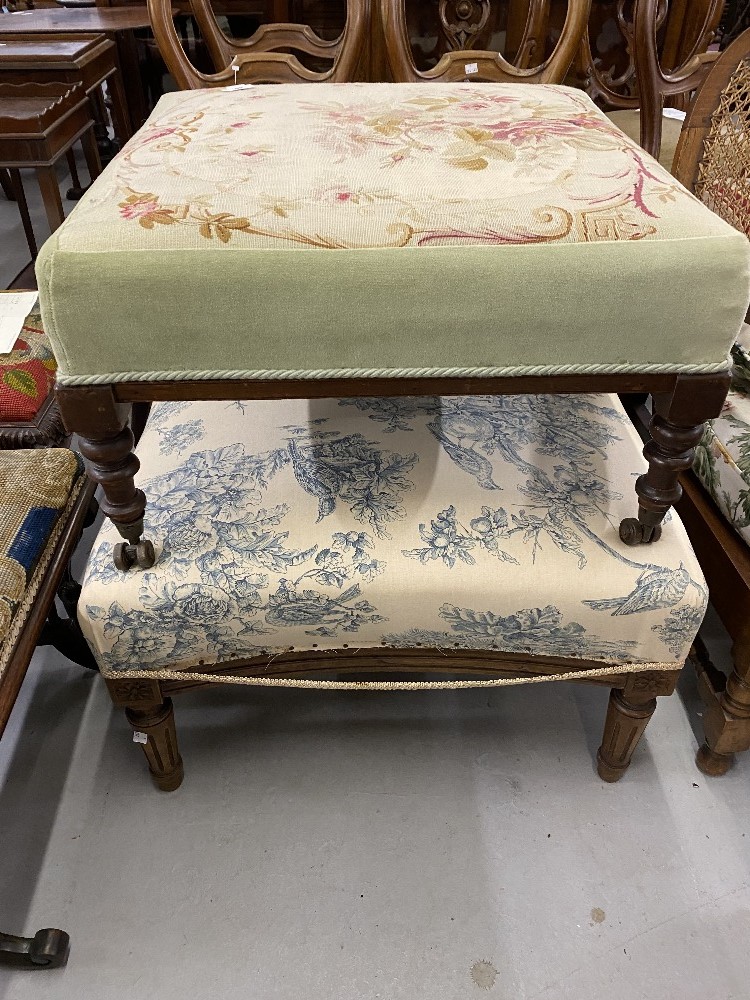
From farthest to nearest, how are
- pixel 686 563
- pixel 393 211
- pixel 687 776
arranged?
1. pixel 687 776
2. pixel 686 563
3. pixel 393 211

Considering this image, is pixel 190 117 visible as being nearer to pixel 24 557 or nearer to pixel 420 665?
pixel 24 557

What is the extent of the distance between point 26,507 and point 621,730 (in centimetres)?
73

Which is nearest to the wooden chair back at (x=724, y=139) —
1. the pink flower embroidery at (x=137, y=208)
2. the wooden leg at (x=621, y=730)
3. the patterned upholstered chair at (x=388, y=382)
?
the patterned upholstered chair at (x=388, y=382)

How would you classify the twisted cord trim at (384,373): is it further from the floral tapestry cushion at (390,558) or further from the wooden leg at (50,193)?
the wooden leg at (50,193)

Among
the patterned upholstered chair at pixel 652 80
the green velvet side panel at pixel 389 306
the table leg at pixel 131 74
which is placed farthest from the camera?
the table leg at pixel 131 74

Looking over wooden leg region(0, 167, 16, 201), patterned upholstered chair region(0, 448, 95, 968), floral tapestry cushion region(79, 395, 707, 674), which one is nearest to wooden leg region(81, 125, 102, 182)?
wooden leg region(0, 167, 16, 201)

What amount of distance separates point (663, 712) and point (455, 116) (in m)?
0.81

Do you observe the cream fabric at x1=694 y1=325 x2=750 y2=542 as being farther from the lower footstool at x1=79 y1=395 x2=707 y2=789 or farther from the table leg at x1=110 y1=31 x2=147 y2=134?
the table leg at x1=110 y1=31 x2=147 y2=134

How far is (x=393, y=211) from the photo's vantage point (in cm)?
60

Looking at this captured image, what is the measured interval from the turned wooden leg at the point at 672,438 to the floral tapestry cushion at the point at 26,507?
2.04 feet

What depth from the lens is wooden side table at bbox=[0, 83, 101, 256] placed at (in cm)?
133

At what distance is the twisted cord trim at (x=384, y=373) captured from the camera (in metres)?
0.60

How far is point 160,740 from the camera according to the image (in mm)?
875

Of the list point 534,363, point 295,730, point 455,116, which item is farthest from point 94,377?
point 295,730
